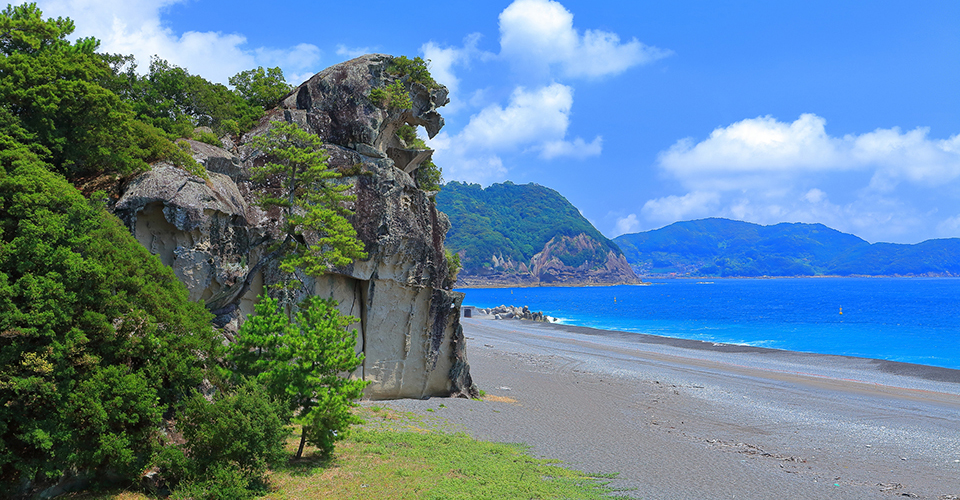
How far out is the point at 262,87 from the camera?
29609 millimetres

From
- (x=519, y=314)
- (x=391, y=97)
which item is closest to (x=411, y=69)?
(x=391, y=97)

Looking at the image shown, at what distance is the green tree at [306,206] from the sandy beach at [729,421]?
8.26 m

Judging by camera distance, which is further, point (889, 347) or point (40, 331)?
point (889, 347)

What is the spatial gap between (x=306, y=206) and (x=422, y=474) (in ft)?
35.8

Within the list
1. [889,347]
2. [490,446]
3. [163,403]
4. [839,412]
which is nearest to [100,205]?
[163,403]

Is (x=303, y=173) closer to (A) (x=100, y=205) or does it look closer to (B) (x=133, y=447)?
(A) (x=100, y=205)

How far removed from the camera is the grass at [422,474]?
548 inches

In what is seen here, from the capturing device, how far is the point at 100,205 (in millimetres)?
14352

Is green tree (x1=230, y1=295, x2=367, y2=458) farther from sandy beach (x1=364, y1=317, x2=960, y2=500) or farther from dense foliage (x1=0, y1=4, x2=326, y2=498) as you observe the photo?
sandy beach (x1=364, y1=317, x2=960, y2=500)

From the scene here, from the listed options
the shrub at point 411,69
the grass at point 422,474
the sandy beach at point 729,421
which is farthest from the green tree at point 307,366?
the shrub at point 411,69

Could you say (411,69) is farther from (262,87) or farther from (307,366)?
(307,366)

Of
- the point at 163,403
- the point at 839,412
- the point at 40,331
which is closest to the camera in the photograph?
the point at 40,331

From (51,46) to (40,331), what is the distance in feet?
38.5

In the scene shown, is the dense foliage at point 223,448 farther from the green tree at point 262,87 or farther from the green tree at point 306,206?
the green tree at point 262,87
